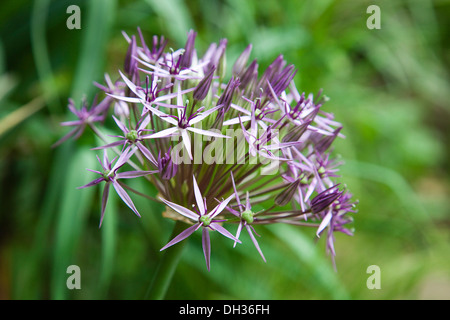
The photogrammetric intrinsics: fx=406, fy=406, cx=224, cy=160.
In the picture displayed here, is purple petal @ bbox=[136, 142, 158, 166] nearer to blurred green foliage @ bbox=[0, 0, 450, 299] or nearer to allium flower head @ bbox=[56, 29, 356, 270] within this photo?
allium flower head @ bbox=[56, 29, 356, 270]

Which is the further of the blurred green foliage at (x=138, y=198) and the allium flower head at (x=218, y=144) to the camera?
the blurred green foliage at (x=138, y=198)

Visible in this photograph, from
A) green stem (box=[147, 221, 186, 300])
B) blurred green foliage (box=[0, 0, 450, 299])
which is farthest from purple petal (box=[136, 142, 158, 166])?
blurred green foliage (box=[0, 0, 450, 299])

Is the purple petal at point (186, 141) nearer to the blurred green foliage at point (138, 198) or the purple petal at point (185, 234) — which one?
the purple petal at point (185, 234)

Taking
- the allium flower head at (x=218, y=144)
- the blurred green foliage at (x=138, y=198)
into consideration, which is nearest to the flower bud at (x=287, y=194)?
the allium flower head at (x=218, y=144)

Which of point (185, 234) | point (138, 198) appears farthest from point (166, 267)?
point (138, 198)

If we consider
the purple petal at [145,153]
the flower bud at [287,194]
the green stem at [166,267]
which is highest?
the purple petal at [145,153]

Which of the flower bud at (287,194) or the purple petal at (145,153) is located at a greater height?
the purple petal at (145,153)

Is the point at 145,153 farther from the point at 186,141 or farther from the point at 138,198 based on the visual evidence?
the point at 138,198
